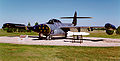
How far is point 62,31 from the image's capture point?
90.7ft

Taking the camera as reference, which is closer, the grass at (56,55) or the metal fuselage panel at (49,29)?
the grass at (56,55)

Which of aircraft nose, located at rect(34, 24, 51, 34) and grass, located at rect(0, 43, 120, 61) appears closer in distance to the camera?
grass, located at rect(0, 43, 120, 61)

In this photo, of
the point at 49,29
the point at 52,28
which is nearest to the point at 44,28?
the point at 49,29

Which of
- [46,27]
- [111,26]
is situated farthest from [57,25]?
[111,26]

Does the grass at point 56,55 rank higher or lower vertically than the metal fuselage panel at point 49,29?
lower

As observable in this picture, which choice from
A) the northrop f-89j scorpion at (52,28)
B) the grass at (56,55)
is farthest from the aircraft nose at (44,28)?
the grass at (56,55)

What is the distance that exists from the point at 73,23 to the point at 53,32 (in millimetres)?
8492

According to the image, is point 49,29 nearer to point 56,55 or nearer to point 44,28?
point 44,28

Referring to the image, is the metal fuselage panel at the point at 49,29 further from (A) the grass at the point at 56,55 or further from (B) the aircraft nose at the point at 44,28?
(A) the grass at the point at 56,55

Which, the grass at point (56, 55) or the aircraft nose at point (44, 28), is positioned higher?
the aircraft nose at point (44, 28)

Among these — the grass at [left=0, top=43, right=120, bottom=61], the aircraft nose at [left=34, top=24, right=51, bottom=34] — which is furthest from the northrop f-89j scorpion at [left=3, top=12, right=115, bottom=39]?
the grass at [left=0, top=43, right=120, bottom=61]

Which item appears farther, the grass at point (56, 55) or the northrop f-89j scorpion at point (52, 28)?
the northrop f-89j scorpion at point (52, 28)

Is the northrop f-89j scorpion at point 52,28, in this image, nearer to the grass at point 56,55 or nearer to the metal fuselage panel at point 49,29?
the metal fuselage panel at point 49,29

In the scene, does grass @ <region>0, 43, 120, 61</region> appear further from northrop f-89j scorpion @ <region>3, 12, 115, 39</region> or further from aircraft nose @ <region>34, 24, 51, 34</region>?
northrop f-89j scorpion @ <region>3, 12, 115, 39</region>
